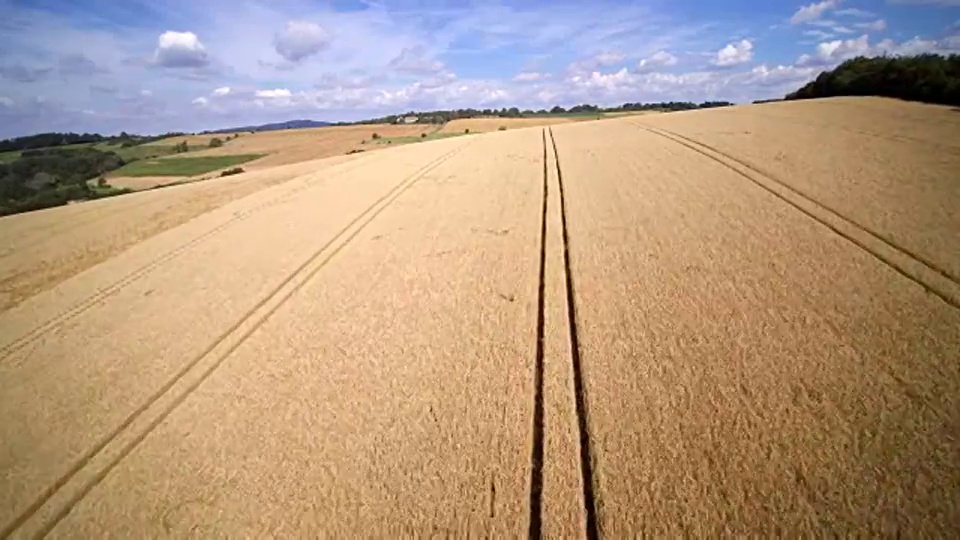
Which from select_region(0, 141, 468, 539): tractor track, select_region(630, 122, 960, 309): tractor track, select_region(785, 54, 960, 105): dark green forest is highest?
select_region(785, 54, 960, 105): dark green forest

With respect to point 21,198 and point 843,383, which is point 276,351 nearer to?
point 843,383

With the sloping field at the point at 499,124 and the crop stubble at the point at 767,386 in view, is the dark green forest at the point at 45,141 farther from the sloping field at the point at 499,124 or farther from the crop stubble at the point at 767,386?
the crop stubble at the point at 767,386

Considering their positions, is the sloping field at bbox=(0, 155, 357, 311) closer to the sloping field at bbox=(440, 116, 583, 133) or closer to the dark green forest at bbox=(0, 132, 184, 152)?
the sloping field at bbox=(440, 116, 583, 133)

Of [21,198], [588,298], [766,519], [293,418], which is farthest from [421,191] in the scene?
[21,198]

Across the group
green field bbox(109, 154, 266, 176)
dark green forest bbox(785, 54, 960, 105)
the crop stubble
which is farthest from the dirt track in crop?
green field bbox(109, 154, 266, 176)

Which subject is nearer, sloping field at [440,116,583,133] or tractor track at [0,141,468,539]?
tractor track at [0,141,468,539]

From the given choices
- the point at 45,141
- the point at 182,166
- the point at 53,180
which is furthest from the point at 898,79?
the point at 45,141

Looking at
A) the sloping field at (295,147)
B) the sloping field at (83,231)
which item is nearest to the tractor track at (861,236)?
the sloping field at (83,231)
